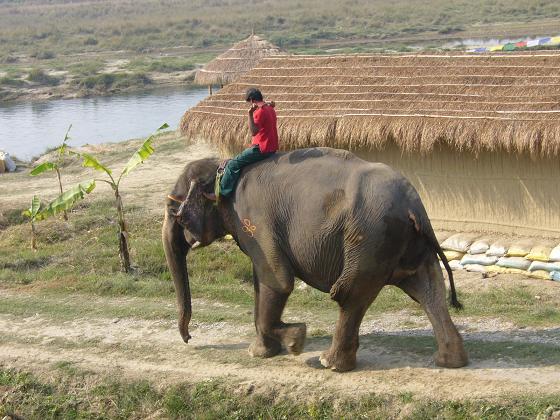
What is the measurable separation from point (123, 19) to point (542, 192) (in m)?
74.2

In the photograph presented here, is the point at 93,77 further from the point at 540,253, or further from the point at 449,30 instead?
the point at 540,253

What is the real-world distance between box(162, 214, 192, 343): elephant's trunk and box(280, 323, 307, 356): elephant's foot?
1.16 m

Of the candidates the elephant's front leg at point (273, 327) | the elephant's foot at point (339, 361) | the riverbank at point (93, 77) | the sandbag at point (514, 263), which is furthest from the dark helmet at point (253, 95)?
the riverbank at point (93, 77)

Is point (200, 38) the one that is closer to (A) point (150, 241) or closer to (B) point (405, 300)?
(A) point (150, 241)

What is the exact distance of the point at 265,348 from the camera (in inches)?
362

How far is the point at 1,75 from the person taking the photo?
46594 millimetres

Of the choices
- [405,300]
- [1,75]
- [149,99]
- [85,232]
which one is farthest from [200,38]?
[405,300]

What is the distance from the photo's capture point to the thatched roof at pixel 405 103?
13234mm

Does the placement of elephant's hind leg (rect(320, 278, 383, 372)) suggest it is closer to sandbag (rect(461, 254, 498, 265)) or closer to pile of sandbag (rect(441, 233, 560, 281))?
pile of sandbag (rect(441, 233, 560, 281))

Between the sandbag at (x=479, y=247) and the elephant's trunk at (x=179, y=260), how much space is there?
5201 millimetres

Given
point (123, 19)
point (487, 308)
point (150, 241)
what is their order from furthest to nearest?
1. point (123, 19)
2. point (150, 241)
3. point (487, 308)

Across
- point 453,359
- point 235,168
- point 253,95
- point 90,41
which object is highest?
point 253,95

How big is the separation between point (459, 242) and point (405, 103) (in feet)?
7.54

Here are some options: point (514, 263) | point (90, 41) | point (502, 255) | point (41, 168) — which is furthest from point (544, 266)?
point (90, 41)
